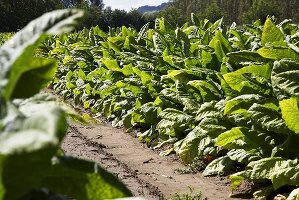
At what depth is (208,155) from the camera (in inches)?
216

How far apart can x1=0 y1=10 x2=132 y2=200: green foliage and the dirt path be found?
3034 mm

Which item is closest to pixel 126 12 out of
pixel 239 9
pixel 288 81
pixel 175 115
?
pixel 239 9

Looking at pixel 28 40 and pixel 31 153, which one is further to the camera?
pixel 28 40

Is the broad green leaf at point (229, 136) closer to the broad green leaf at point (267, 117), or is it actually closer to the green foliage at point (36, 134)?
the broad green leaf at point (267, 117)

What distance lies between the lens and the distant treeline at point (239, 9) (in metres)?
53.0

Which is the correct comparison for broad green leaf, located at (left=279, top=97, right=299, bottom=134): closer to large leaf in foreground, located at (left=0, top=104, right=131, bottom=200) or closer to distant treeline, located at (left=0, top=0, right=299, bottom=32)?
large leaf in foreground, located at (left=0, top=104, right=131, bottom=200)

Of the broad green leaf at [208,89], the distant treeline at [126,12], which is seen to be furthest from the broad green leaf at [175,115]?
the distant treeline at [126,12]

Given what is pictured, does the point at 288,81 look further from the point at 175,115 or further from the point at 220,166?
the point at 175,115

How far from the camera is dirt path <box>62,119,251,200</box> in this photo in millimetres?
4676

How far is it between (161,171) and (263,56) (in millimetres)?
1898

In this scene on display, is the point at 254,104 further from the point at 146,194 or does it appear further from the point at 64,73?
A: the point at 64,73

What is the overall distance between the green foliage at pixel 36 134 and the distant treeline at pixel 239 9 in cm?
4230

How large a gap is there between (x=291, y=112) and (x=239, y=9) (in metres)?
69.2

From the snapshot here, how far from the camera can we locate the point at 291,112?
365 centimetres
